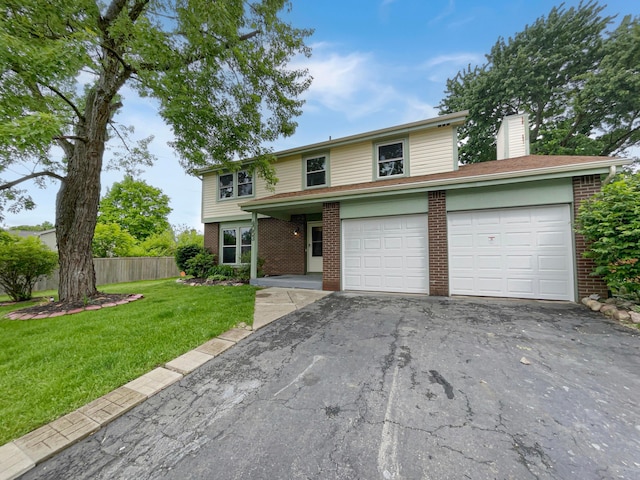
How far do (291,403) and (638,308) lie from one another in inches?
234

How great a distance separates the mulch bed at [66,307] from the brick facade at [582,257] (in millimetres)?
10744

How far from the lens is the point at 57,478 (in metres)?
1.65

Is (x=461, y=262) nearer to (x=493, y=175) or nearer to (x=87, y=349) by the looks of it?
(x=493, y=175)

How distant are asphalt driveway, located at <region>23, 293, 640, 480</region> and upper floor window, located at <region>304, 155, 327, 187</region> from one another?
273 inches

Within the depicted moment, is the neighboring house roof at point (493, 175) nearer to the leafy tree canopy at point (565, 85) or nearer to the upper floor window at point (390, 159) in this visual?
the upper floor window at point (390, 159)

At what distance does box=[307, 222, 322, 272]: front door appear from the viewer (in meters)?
10.1

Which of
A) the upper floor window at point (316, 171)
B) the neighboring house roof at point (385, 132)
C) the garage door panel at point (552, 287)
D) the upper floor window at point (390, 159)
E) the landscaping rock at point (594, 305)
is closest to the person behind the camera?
the landscaping rock at point (594, 305)

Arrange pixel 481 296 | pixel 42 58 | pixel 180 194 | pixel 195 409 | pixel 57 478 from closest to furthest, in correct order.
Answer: pixel 57 478
pixel 195 409
pixel 42 58
pixel 481 296
pixel 180 194

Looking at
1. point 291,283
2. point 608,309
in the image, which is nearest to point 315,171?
point 291,283

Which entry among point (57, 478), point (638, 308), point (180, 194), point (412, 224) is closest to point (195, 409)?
point (57, 478)

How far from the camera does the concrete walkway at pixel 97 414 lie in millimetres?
1771

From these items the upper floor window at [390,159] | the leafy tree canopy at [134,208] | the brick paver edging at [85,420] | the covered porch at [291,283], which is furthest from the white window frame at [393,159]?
the leafy tree canopy at [134,208]

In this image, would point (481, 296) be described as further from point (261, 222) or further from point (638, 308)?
point (261, 222)

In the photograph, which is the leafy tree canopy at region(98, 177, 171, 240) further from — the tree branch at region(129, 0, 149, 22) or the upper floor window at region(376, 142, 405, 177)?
the upper floor window at region(376, 142, 405, 177)
